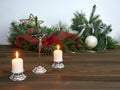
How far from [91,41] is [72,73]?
1.28ft

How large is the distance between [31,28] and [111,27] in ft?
1.70

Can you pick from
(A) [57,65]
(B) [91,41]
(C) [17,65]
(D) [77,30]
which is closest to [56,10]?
(D) [77,30]

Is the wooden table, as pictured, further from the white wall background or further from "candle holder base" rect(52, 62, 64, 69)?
the white wall background

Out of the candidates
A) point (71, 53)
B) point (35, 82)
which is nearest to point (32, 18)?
point (71, 53)

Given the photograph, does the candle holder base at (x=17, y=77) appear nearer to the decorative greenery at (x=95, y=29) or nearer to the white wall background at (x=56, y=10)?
the decorative greenery at (x=95, y=29)

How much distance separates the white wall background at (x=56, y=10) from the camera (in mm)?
1503

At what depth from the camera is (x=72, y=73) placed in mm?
1026

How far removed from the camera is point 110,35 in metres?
1.55

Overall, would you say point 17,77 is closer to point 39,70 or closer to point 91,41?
point 39,70

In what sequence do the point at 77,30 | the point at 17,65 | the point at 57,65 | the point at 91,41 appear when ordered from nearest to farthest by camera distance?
the point at 17,65 < the point at 57,65 < the point at 91,41 < the point at 77,30

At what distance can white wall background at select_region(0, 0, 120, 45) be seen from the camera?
1.50 m

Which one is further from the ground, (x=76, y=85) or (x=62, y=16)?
(x=62, y=16)

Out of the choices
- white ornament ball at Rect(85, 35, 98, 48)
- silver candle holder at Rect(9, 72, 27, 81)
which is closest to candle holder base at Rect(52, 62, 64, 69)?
silver candle holder at Rect(9, 72, 27, 81)

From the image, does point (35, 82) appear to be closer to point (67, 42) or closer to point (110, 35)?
point (67, 42)
